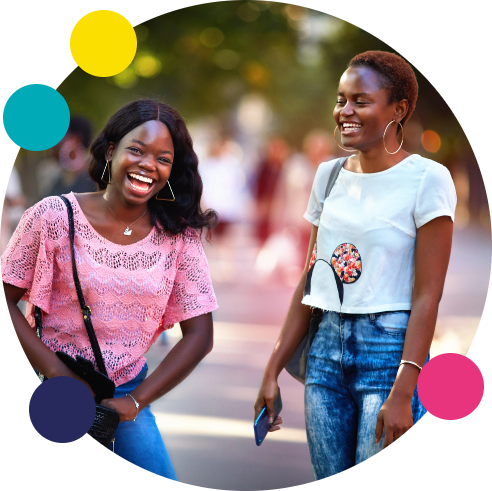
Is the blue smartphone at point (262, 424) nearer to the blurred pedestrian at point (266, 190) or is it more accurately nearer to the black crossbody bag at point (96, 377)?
the black crossbody bag at point (96, 377)

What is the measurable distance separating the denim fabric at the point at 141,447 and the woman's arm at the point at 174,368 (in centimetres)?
7

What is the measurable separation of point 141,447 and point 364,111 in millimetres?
1488

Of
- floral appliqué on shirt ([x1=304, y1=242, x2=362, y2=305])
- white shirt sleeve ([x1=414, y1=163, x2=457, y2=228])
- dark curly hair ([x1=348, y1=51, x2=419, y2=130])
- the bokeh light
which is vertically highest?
the bokeh light

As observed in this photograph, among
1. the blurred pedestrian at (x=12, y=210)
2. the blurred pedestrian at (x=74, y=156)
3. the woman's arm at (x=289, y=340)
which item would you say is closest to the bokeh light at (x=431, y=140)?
the blurred pedestrian at (x=12, y=210)

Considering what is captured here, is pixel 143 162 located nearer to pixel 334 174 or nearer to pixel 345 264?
pixel 334 174

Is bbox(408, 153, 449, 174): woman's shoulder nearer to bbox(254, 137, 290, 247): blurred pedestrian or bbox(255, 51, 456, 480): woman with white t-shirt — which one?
bbox(255, 51, 456, 480): woman with white t-shirt

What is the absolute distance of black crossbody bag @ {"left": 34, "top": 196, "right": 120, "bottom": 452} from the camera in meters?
2.39

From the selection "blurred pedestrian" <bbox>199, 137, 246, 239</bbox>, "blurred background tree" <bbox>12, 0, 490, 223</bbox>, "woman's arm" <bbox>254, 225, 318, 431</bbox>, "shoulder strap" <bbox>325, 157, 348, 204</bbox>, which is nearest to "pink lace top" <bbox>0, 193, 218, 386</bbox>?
"woman's arm" <bbox>254, 225, 318, 431</bbox>

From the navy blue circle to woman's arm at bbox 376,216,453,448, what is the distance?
103cm

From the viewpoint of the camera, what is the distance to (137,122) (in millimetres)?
2543

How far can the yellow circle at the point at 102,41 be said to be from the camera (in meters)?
2.45

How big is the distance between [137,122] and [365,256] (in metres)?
1.01

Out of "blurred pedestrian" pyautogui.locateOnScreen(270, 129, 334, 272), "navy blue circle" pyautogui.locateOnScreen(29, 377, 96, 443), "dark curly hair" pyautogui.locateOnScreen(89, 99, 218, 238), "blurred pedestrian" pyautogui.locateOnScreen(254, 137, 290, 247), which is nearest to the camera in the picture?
"navy blue circle" pyautogui.locateOnScreen(29, 377, 96, 443)

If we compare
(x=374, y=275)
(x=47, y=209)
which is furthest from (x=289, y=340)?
(x=47, y=209)
